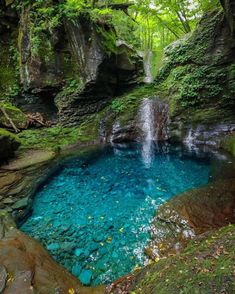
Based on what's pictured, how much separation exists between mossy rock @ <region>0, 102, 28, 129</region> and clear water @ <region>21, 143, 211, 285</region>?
3.20m

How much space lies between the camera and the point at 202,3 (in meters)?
10.8

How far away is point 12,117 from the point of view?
1003 centimetres

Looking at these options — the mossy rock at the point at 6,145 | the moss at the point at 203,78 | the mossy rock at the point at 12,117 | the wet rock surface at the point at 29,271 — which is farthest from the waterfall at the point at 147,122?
the wet rock surface at the point at 29,271

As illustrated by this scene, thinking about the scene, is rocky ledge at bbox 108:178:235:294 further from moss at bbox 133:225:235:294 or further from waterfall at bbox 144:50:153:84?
waterfall at bbox 144:50:153:84

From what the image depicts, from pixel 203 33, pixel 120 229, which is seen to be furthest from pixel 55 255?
pixel 203 33

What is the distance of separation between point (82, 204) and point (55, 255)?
5.75 ft

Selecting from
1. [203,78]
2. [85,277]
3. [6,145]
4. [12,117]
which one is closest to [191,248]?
[85,277]

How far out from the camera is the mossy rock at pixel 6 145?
22.7ft

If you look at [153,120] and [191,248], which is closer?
[191,248]

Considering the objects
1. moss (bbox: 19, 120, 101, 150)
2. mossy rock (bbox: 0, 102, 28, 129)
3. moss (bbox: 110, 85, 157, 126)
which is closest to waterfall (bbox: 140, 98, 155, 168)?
moss (bbox: 110, 85, 157, 126)

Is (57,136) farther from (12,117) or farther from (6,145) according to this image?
(6,145)

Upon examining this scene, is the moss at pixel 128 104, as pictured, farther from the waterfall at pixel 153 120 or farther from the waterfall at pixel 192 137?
the waterfall at pixel 192 137

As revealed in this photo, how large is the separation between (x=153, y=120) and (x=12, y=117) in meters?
6.22

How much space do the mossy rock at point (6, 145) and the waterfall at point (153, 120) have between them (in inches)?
203
